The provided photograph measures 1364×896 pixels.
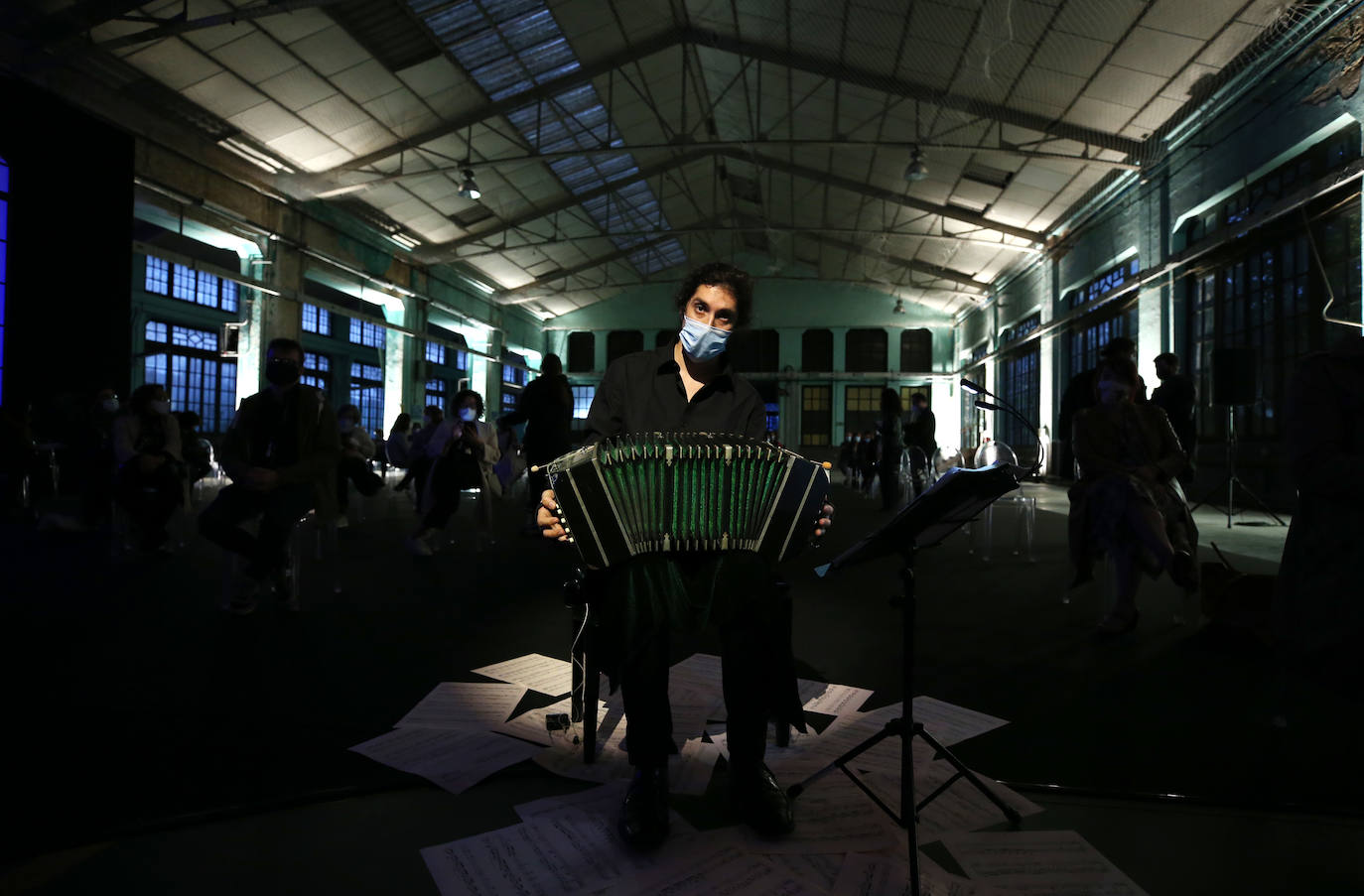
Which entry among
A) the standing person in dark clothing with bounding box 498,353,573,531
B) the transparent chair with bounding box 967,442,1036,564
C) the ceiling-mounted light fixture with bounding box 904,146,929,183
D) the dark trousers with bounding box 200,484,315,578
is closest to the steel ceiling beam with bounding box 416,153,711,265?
the ceiling-mounted light fixture with bounding box 904,146,929,183

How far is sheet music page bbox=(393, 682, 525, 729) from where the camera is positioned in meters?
2.38

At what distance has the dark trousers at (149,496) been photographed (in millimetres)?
5496

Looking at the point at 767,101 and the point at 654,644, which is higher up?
the point at 767,101

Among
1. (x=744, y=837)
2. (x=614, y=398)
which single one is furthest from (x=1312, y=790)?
(x=614, y=398)

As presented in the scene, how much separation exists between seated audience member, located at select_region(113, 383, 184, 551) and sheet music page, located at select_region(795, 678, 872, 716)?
201 inches

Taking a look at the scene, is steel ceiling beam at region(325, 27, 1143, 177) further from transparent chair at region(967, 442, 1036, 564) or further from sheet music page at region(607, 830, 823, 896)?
sheet music page at region(607, 830, 823, 896)

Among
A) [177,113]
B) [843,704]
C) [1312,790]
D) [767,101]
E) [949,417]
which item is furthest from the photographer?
[949,417]

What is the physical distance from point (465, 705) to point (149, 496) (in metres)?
4.41

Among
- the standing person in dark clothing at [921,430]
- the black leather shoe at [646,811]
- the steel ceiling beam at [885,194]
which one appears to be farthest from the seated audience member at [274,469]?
the steel ceiling beam at [885,194]

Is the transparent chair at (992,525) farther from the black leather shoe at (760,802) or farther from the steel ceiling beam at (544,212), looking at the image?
the steel ceiling beam at (544,212)

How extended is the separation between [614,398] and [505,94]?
40.7 feet

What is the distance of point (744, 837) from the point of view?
5.64 ft

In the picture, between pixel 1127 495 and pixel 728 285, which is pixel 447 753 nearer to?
pixel 728 285

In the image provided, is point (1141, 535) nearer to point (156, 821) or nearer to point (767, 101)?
point (156, 821)
